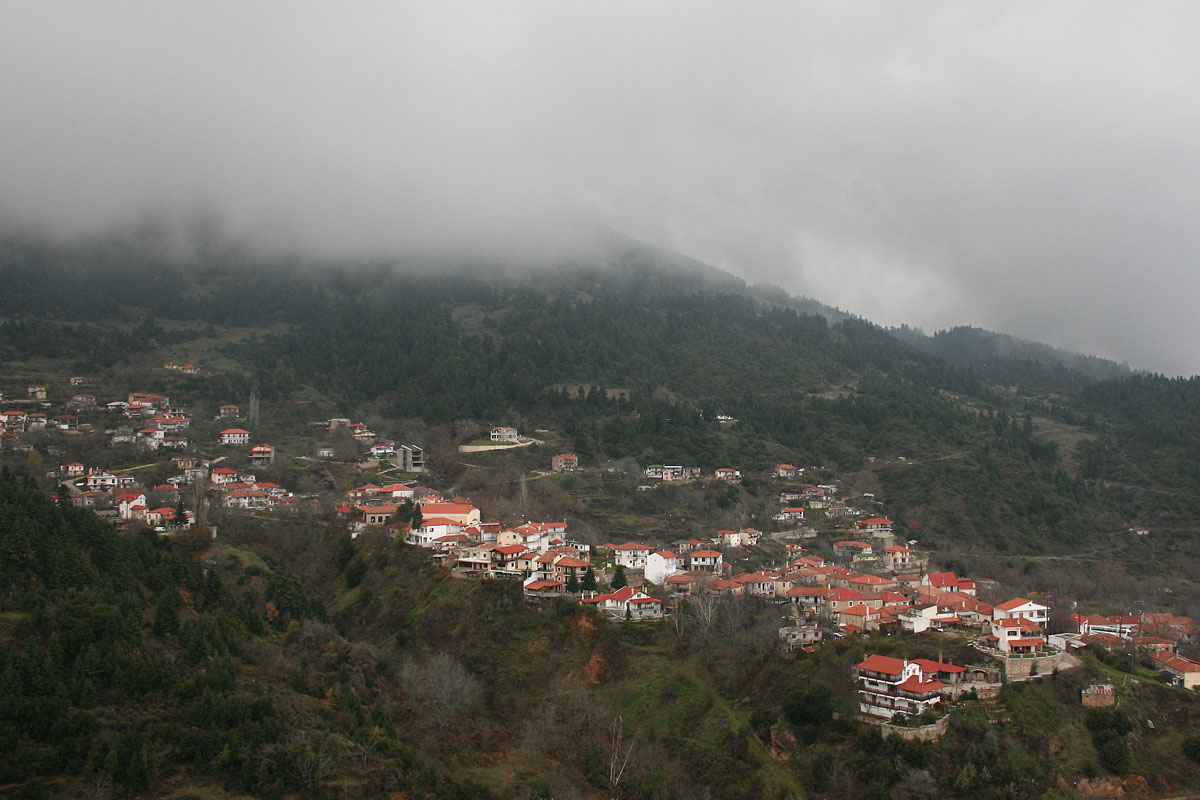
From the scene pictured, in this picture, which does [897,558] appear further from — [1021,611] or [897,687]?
[897,687]

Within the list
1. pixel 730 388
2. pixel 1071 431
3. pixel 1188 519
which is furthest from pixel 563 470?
pixel 1071 431

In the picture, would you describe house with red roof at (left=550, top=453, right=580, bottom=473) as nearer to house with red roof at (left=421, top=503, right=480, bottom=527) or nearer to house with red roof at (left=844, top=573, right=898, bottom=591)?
house with red roof at (left=421, top=503, right=480, bottom=527)

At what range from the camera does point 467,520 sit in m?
47.6

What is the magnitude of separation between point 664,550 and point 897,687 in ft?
65.8

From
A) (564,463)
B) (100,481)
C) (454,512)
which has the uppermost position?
(564,463)

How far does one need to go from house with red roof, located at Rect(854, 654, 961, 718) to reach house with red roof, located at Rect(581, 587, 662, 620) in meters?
11.5

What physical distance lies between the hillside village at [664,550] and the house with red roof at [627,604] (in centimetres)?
10

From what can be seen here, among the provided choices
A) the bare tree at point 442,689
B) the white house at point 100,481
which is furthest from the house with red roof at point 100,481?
the bare tree at point 442,689

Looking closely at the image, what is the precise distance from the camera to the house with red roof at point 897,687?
2767cm

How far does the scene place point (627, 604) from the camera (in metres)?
38.3

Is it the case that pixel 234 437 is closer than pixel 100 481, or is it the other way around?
pixel 100 481

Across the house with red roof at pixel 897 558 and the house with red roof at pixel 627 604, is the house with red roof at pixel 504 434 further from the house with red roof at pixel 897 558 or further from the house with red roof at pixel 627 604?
the house with red roof at pixel 627 604

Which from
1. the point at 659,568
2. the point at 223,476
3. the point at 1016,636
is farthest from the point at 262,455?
the point at 1016,636

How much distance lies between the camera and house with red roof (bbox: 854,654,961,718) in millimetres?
27672
